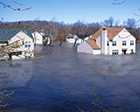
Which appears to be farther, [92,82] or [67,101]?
[92,82]

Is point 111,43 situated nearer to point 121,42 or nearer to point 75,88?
point 121,42

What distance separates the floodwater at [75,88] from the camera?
1601cm

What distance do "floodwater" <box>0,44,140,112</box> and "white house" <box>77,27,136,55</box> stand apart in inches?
470

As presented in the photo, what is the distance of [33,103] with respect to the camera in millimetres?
17266

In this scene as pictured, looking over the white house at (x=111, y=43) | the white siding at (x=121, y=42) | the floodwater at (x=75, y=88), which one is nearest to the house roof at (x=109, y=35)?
the white house at (x=111, y=43)

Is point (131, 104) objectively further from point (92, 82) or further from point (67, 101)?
point (92, 82)

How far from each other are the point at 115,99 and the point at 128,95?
5.19 feet

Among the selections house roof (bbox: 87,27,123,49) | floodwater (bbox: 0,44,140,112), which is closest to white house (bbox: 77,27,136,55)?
house roof (bbox: 87,27,123,49)

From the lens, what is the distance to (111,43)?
1871 inches

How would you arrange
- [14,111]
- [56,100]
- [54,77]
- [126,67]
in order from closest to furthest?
[14,111] < [56,100] < [54,77] < [126,67]

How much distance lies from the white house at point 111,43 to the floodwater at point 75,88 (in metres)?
11.9

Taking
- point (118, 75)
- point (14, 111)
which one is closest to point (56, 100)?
point (14, 111)

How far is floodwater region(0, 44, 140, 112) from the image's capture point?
1601 cm

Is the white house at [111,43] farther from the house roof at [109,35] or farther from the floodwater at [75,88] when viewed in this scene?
the floodwater at [75,88]
